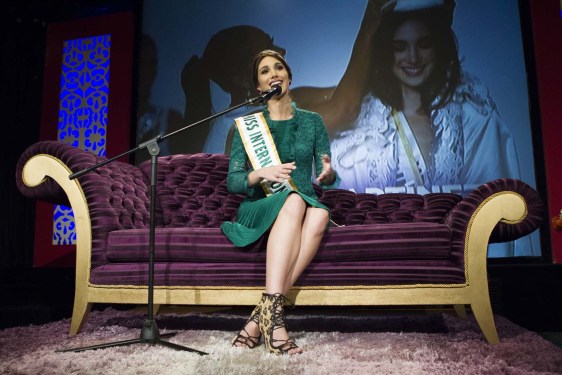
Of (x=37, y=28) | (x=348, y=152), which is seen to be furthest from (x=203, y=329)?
(x=37, y=28)

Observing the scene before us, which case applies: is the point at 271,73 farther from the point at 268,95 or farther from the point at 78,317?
the point at 78,317

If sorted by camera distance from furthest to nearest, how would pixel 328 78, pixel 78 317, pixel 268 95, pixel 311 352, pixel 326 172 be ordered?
pixel 328 78 → pixel 78 317 → pixel 326 172 → pixel 268 95 → pixel 311 352

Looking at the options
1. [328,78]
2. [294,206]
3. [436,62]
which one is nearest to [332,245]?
[294,206]

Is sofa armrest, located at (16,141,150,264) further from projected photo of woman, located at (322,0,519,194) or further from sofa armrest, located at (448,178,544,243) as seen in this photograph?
projected photo of woman, located at (322,0,519,194)

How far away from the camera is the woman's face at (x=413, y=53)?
350 centimetres

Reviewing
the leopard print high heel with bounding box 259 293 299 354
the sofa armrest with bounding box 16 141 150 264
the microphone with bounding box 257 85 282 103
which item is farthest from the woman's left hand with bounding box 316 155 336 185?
the sofa armrest with bounding box 16 141 150 264

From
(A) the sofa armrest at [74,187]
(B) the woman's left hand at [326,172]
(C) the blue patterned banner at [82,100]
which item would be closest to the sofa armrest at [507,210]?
(B) the woman's left hand at [326,172]

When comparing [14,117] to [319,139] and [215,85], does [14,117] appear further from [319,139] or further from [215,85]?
[319,139]

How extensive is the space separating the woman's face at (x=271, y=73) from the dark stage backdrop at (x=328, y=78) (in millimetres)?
1545

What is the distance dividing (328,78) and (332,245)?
2.11 m

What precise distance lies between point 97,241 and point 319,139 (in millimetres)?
1110

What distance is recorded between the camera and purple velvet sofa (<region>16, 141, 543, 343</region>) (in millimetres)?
1785

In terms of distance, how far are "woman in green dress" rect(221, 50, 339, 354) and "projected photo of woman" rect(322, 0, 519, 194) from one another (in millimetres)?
1371

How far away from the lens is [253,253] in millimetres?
1886
